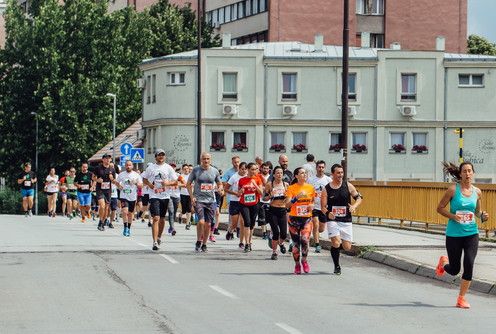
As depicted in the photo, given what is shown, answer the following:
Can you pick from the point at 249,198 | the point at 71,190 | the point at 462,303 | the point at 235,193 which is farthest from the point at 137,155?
the point at 462,303

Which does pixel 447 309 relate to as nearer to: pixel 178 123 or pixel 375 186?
pixel 375 186

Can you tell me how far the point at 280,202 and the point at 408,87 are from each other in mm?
42629

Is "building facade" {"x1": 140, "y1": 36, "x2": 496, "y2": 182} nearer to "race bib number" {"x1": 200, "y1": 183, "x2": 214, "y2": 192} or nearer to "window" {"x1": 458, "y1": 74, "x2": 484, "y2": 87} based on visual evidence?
"window" {"x1": 458, "y1": 74, "x2": 484, "y2": 87}

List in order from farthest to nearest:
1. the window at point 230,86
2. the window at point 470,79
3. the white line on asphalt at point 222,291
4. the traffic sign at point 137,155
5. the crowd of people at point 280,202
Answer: the window at point 230,86 < the window at point 470,79 < the traffic sign at point 137,155 < the white line on asphalt at point 222,291 < the crowd of people at point 280,202

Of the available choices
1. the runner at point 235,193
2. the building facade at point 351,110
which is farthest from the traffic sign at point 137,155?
the runner at point 235,193

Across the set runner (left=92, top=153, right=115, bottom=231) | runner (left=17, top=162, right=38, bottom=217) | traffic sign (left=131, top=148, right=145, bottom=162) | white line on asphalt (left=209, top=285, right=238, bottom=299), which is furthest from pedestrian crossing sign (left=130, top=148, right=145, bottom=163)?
white line on asphalt (left=209, top=285, right=238, bottom=299)

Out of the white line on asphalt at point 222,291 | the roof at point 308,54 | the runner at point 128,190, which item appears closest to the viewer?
the white line on asphalt at point 222,291

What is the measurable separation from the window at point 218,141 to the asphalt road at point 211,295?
38.9 m

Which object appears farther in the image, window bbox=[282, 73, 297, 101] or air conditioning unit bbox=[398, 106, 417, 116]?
window bbox=[282, 73, 297, 101]

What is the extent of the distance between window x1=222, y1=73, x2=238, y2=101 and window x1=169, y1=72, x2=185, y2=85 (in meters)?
2.50

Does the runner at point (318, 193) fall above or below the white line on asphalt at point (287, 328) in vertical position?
above

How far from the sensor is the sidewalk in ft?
52.1

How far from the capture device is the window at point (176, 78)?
6134 cm

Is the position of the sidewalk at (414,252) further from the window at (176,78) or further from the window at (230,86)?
the window at (176,78)
